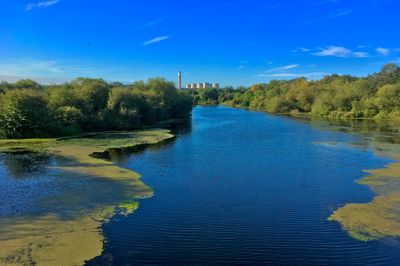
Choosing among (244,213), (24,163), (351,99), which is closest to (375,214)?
(244,213)

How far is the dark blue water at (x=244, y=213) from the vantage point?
1262 cm

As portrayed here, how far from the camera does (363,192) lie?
814 inches

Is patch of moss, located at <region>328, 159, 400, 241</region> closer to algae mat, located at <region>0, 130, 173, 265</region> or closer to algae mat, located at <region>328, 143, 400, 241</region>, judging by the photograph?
algae mat, located at <region>328, 143, 400, 241</region>

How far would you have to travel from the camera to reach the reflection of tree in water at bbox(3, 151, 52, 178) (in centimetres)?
2550

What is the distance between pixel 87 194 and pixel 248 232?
363 inches

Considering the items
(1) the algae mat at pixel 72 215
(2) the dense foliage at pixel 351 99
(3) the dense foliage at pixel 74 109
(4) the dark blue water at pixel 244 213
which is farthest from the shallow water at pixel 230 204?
(2) the dense foliage at pixel 351 99

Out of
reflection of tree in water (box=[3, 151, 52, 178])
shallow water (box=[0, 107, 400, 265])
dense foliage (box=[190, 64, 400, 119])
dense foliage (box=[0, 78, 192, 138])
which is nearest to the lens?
shallow water (box=[0, 107, 400, 265])

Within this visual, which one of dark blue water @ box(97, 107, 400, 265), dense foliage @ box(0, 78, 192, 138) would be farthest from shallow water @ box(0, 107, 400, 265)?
dense foliage @ box(0, 78, 192, 138)

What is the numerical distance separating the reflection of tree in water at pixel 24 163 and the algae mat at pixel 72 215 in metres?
1.34

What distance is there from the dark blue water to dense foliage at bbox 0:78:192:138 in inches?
724

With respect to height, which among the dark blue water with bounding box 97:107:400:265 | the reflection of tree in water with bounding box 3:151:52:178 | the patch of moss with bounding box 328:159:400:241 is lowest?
the patch of moss with bounding box 328:159:400:241

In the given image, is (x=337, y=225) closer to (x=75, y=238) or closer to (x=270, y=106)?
(x=75, y=238)

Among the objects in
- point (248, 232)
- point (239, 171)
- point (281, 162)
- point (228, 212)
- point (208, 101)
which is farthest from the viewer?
point (208, 101)

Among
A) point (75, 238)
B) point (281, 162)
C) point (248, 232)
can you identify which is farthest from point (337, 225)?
point (281, 162)
